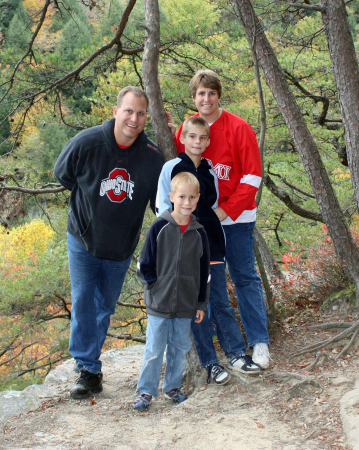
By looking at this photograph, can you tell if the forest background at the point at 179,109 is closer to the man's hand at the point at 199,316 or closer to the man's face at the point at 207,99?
the man's face at the point at 207,99

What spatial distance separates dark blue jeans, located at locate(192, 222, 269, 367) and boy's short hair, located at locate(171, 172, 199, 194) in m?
0.56

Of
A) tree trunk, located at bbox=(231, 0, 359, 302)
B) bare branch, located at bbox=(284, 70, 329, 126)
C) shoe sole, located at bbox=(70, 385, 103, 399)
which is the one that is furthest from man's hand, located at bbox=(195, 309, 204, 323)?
bare branch, located at bbox=(284, 70, 329, 126)

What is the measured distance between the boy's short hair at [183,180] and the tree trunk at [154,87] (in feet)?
2.09

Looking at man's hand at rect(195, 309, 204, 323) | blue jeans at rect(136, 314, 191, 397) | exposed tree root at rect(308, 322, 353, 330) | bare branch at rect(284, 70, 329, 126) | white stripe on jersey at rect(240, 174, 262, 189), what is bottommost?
exposed tree root at rect(308, 322, 353, 330)

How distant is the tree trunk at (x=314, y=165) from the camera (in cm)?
402

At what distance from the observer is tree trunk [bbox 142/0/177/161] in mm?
3203

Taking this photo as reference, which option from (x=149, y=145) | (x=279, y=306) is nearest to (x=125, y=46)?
(x=149, y=145)

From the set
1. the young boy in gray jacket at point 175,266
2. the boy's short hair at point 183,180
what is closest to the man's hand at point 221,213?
the young boy in gray jacket at point 175,266

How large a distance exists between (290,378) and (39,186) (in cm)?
386

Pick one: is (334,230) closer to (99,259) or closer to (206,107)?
(206,107)

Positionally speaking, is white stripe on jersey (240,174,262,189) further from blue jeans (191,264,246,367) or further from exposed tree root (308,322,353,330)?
exposed tree root (308,322,353,330)

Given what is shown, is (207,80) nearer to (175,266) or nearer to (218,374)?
(175,266)

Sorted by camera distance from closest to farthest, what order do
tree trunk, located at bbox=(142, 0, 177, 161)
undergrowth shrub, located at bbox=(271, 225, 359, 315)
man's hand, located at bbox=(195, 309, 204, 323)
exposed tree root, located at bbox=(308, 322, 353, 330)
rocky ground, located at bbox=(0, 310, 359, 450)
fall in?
1. rocky ground, located at bbox=(0, 310, 359, 450)
2. man's hand, located at bbox=(195, 309, 204, 323)
3. tree trunk, located at bbox=(142, 0, 177, 161)
4. exposed tree root, located at bbox=(308, 322, 353, 330)
5. undergrowth shrub, located at bbox=(271, 225, 359, 315)

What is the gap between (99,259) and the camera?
3.08 meters
